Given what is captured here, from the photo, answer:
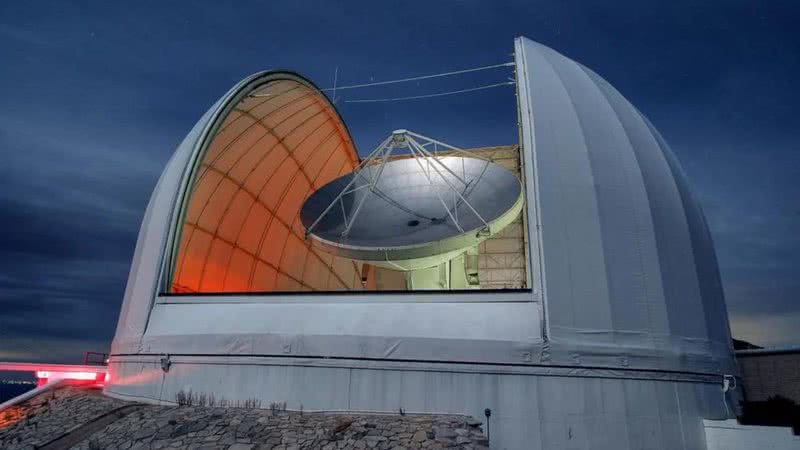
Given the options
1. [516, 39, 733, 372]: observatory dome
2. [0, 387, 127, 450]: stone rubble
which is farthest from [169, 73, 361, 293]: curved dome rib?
[516, 39, 733, 372]: observatory dome

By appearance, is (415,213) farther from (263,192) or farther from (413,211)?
(263,192)

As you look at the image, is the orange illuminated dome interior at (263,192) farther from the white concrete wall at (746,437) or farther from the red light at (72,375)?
the white concrete wall at (746,437)

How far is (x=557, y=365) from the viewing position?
10.5m

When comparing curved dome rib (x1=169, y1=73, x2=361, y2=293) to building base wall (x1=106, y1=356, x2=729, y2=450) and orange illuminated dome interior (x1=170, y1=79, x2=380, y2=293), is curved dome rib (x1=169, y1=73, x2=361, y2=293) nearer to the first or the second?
orange illuminated dome interior (x1=170, y1=79, x2=380, y2=293)

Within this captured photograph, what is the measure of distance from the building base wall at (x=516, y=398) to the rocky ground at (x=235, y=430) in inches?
15.1

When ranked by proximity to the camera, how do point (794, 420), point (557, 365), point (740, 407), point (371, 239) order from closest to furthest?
point (557, 365) < point (740, 407) < point (794, 420) < point (371, 239)

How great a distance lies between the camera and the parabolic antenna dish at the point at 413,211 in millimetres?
15039

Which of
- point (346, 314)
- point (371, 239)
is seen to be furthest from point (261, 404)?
point (371, 239)

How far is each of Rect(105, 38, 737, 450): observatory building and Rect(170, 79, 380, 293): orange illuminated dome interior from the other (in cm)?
222

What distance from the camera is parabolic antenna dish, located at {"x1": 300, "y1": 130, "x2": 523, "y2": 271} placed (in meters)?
15.0

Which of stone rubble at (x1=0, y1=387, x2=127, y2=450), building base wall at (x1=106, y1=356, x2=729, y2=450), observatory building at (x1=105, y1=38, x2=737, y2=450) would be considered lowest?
stone rubble at (x1=0, y1=387, x2=127, y2=450)

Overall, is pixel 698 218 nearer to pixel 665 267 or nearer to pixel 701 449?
pixel 665 267

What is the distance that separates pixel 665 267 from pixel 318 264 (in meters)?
18.2

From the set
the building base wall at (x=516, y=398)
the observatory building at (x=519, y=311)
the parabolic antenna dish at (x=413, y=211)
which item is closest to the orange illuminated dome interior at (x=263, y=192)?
the observatory building at (x=519, y=311)
